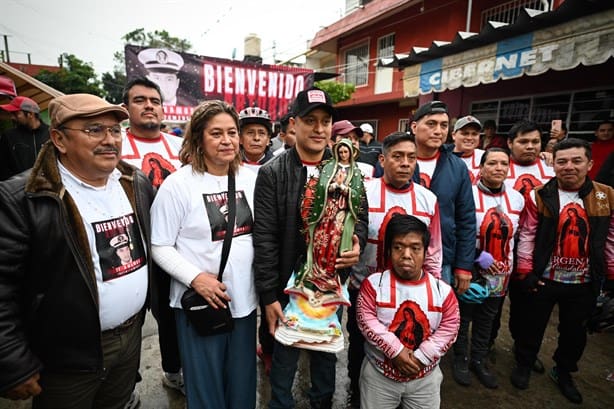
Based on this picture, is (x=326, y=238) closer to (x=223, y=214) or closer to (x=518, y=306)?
(x=223, y=214)

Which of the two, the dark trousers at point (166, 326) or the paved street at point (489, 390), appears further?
the paved street at point (489, 390)

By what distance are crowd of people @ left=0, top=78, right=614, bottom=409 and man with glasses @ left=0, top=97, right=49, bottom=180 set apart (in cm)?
334

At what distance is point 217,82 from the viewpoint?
7.96 metres

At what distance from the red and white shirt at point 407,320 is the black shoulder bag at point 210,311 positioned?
861 mm

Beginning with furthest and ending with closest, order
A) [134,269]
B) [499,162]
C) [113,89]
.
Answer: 1. [113,89]
2. [499,162]
3. [134,269]

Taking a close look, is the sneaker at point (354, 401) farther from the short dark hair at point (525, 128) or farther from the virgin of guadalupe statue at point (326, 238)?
the short dark hair at point (525, 128)

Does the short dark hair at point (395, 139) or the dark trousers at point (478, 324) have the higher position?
the short dark hair at point (395, 139)

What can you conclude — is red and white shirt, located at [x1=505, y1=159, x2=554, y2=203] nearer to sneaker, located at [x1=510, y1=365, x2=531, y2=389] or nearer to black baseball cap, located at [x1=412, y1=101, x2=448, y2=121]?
black baseball cap, located at [x1=412, y1=101, x2=448, y2=121]

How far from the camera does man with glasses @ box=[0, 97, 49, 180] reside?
4.65m

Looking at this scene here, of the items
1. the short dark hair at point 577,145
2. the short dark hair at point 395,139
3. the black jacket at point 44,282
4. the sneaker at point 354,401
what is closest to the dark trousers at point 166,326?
the black jacket at point 44,282

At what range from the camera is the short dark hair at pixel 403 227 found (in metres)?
1.97

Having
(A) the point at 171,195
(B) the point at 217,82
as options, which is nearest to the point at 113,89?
(B) the point at 217,82

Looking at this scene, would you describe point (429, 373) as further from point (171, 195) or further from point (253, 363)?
point (171, 195)

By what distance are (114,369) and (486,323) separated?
285cm
